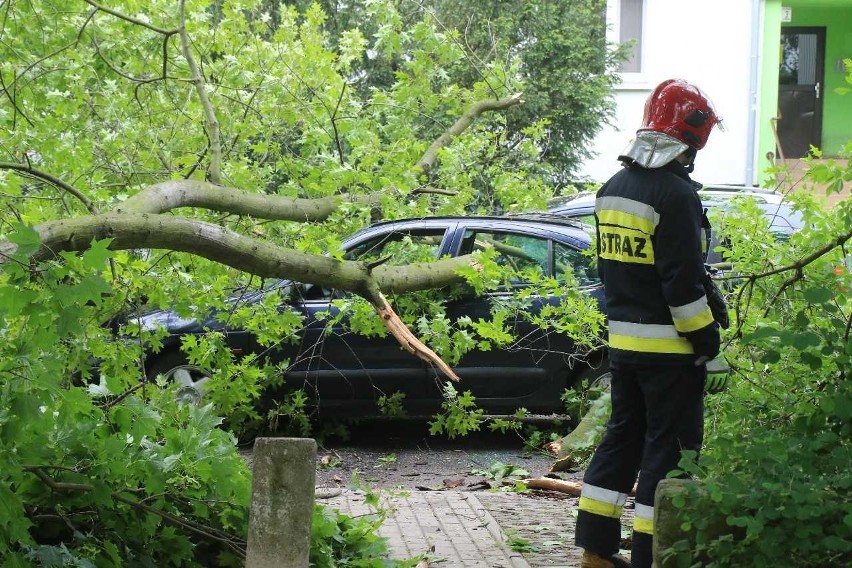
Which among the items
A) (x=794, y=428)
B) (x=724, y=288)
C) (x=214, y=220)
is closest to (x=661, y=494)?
(x=794, y=428)

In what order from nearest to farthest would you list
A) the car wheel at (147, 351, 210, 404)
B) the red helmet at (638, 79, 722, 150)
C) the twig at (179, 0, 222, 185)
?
the red helmet at (638, 79, 722, 150) → the twig at (179, 0, 222, 185) → the car wheel at (147, 351, 210, 404)

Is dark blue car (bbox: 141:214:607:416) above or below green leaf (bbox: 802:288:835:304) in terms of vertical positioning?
below

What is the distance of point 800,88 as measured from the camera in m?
20.8

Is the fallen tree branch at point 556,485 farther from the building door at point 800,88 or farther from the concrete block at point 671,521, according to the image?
the building door at point 800,88

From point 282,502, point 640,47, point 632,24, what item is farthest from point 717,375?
point 632,24

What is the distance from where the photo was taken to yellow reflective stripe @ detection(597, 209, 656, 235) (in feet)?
15.5

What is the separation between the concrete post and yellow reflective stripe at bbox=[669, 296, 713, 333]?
1725mm

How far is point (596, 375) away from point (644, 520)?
4133mm

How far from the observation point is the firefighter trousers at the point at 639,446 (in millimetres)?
4688

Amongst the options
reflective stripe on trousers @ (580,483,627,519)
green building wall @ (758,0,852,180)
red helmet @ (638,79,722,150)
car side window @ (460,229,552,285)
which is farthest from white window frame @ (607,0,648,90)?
reflective stripe on trousers @ (580,483,627,519)

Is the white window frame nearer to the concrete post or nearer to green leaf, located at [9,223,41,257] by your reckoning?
the concrete post

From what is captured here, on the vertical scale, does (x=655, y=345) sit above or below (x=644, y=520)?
above

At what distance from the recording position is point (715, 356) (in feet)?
15.5

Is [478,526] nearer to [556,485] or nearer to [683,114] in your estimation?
[556,485]
